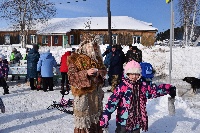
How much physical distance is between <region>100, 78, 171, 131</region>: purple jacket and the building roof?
32.1m

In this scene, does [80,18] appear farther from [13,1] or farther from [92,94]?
[92,94]

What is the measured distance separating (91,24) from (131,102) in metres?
34.1

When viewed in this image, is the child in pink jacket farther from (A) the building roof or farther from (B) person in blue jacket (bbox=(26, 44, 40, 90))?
(A) the building roof

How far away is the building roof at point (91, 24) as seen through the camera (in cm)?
3597

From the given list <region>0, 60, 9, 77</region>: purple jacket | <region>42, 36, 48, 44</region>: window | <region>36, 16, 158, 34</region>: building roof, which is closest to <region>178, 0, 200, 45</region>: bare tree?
<region>36, 16, 158, 34</region>: building roof

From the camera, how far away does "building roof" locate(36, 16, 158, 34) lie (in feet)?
118

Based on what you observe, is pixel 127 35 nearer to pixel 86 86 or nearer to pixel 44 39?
pixel 44 39

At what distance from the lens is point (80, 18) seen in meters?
40.3

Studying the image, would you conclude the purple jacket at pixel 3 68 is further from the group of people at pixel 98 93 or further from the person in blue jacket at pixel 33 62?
the group of people at pixel 98 93

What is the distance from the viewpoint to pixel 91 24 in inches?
1467

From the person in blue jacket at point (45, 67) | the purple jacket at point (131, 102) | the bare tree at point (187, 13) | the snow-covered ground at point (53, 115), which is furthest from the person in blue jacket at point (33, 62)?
the bare tree at point (187, 13)

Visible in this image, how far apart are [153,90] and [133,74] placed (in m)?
0.36

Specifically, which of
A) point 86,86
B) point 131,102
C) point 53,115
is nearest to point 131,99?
point 131,102

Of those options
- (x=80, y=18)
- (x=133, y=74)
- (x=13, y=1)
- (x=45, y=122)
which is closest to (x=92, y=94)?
(x=133, y=74)
